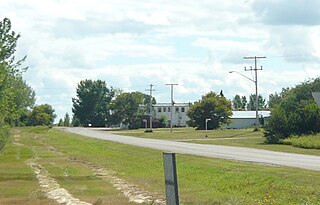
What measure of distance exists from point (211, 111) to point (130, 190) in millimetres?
91383

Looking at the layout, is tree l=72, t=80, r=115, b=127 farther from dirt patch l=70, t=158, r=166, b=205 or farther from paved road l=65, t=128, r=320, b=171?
dirt patch l=70, t=158, r=166, b=205

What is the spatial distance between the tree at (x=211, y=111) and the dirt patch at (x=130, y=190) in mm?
78614

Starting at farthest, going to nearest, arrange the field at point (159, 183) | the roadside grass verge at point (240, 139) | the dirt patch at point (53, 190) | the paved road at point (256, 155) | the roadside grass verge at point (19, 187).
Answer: the roadside grass verge at point (240, 139)
the paved road at point (256, 155)
the roadside grass verge at point (19, 187)
the dirt patch at point (53, 190)
the field at point (159, 183)

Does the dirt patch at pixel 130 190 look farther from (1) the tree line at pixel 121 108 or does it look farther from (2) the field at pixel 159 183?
(1) the tree line at pixel 121 108

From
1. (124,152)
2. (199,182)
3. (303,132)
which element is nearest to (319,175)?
(199,182)

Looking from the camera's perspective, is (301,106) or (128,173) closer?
(128,173)

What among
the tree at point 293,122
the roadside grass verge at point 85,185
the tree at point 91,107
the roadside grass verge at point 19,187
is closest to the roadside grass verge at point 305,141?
the tree at point 293,122

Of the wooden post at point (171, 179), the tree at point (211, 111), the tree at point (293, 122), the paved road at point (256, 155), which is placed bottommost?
the paved road at point (256, 155)

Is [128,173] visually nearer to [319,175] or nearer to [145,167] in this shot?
[145,167]

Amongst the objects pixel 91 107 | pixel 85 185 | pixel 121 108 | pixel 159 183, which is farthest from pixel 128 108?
pixel 159 183

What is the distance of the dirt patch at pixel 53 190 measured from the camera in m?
23.0

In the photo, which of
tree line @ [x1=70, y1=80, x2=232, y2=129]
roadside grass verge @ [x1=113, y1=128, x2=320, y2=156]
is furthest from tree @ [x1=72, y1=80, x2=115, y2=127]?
roadside grass verge @ [x1=113, y1=128, x2=320, y2=156]

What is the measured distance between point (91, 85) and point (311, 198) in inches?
6798

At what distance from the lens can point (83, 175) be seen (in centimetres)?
3434
